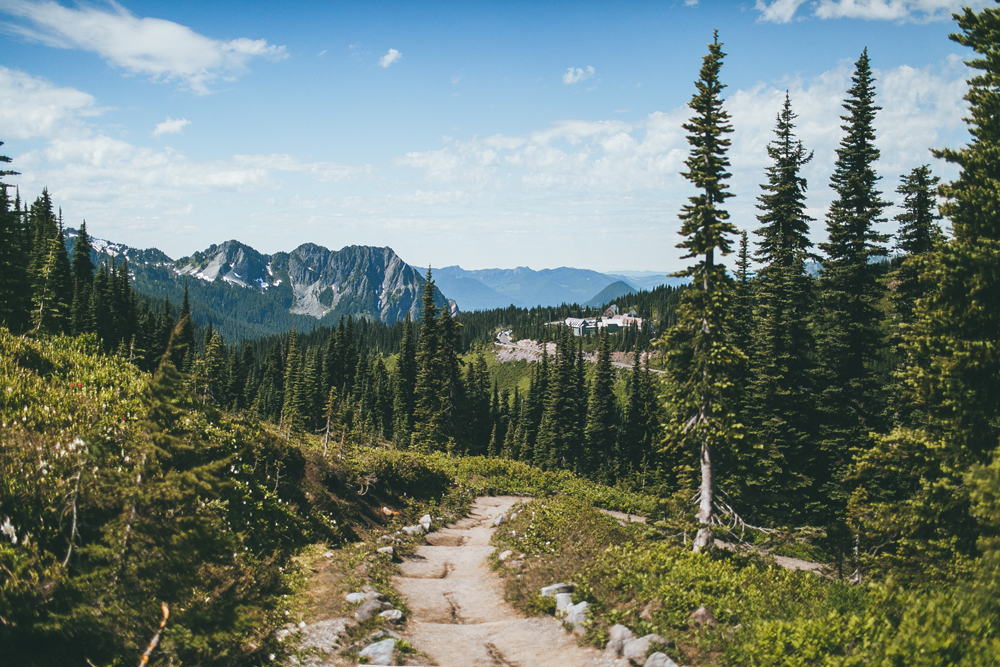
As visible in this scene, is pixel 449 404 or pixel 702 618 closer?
pixel 702 618

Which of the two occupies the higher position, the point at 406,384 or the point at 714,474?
the point at 714,474

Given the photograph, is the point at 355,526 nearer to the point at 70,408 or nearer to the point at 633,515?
the point at 70,408

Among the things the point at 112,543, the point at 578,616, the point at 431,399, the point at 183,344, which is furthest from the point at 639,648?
the point at 431,399

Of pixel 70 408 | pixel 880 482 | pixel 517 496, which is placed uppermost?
pixel 70 408

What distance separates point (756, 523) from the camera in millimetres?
28016

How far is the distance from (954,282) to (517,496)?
90.4 ft

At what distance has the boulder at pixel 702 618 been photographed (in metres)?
9.77

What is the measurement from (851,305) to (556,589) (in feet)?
68.0

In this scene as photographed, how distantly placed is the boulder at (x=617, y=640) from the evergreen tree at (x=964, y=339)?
25.4ft

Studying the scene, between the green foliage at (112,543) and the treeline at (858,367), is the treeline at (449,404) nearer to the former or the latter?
the green foliage at (112,543)

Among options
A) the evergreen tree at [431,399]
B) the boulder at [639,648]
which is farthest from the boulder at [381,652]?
the evergreen tree at [431,399]

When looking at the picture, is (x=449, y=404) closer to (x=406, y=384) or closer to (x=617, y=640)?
(x=406, y=384)

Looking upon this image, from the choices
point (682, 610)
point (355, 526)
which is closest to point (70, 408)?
point (355, 526)

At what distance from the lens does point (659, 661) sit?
8945 mm
